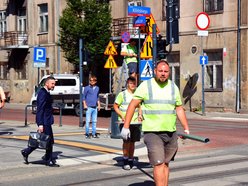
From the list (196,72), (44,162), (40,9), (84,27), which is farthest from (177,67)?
(44,162)

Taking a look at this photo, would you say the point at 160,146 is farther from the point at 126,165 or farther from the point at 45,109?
the point at 45,109

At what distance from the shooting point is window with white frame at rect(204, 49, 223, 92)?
95.0 ft

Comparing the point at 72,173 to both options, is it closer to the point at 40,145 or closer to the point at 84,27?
the point at 40,145

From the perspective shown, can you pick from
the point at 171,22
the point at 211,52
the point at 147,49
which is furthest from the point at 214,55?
the point at 171,22

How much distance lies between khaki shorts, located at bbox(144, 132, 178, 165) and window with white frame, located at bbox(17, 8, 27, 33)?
3637 cm

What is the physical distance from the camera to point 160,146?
7656mm

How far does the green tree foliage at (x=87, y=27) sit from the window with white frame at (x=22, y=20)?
32.6 ft

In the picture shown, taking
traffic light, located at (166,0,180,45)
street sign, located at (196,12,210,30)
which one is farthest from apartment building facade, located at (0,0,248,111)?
traffic light, located at (166,0,180,45)

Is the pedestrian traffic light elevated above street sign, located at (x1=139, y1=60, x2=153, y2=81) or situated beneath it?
elevated above

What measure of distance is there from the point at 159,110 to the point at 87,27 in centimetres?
2542

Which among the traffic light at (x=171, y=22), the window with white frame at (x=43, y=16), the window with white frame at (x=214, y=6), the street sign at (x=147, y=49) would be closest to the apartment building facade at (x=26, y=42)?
the window with white frame at (x=43, y=16)

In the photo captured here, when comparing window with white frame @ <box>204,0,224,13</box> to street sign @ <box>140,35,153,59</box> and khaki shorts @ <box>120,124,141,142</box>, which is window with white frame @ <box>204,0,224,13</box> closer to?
street sign @ <box>140,35,153,59</box>

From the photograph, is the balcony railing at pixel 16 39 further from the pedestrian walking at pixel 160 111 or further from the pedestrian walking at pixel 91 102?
the pedestrian walking at pixel 160 111

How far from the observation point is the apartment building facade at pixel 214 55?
27.5 metres
